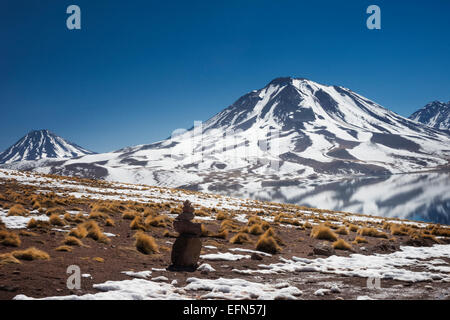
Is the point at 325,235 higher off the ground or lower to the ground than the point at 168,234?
lower

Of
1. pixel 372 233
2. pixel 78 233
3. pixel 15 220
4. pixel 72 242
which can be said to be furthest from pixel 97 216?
pixel 372 233

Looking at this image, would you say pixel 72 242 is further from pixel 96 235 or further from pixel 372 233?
pixel 372 233

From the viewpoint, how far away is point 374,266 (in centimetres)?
1019

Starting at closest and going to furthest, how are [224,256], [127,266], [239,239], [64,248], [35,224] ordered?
1. [127,266]
2. [64,248]
3. [224,256]
4. [35,224]
5. [239,239]

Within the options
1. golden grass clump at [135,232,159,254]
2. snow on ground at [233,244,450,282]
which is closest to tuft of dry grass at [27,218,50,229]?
golden grass clump at [135,232,159,254]

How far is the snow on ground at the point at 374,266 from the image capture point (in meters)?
8.85

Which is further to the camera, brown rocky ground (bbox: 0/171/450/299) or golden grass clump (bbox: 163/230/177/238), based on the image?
golden grass clump (bbox: 163/230/177/238)

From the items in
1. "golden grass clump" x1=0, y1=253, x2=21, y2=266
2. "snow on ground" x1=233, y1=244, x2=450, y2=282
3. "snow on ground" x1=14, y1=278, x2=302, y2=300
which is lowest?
"snow on ground" x1=233, y1=244, x2=450, y2=282

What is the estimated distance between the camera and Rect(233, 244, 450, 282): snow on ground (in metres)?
8.85

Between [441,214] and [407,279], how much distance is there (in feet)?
198

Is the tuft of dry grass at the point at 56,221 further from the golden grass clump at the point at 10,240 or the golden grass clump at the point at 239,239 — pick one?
the golden grass clump at the point at 239,239

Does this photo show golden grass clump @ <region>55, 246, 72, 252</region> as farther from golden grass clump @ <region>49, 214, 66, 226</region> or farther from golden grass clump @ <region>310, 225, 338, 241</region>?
golden grass clump @ <region>310, 225, 338, 241</region>
